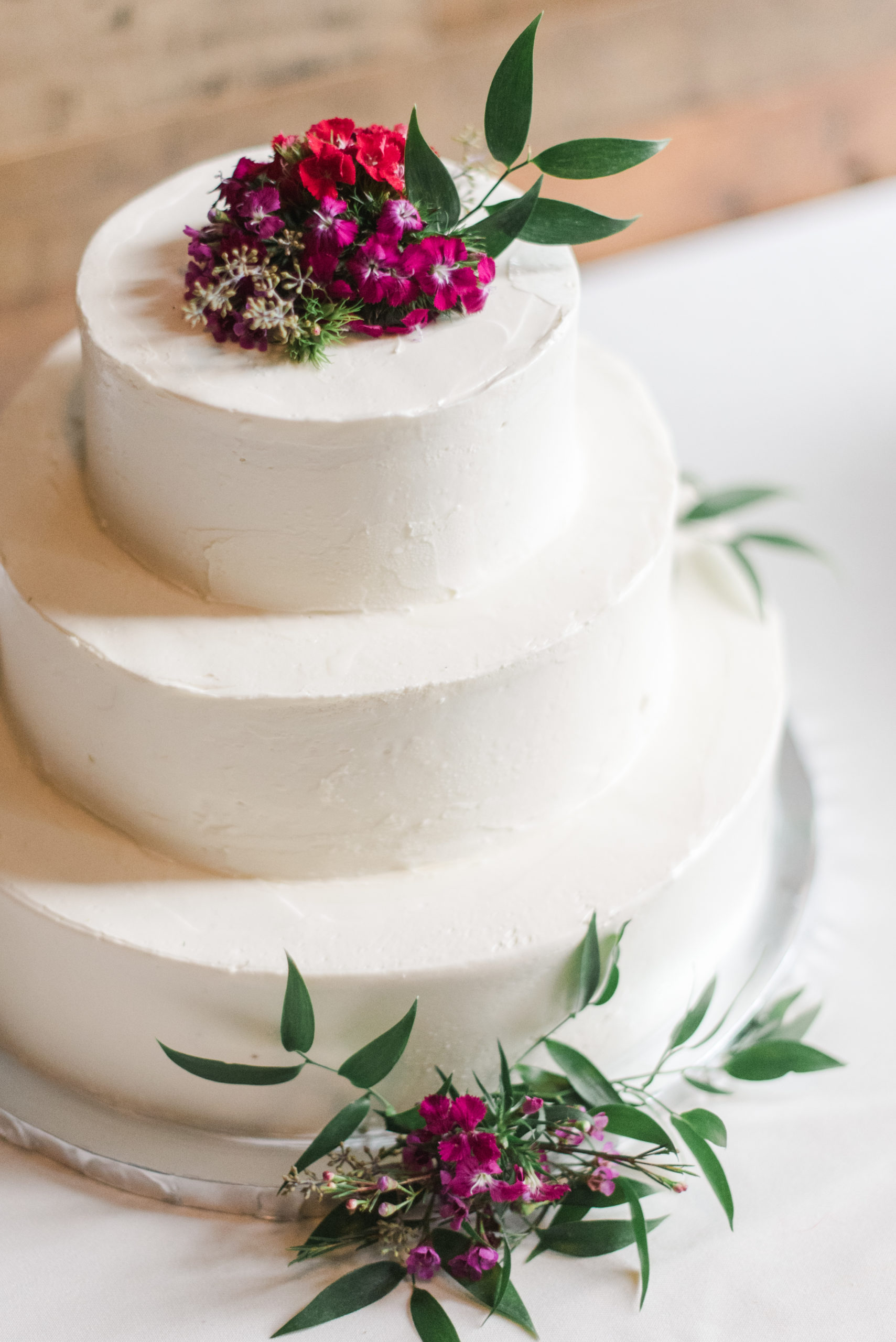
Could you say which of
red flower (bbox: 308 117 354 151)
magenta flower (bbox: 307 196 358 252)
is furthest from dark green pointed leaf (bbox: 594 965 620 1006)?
red flower (bbox: 308 117 354 151)

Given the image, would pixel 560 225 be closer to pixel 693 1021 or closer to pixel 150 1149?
pixel 693 1021

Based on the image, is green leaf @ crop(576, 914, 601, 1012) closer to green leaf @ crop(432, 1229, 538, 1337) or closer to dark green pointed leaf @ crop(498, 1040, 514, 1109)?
dark green pointed leaf @ crop(498, 1040, 514, 1109)

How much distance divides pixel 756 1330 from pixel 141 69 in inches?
109

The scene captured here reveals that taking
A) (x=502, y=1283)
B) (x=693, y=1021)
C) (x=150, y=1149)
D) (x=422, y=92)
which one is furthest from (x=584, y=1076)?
(x=422, y=92)

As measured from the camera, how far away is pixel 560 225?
1.60 metres

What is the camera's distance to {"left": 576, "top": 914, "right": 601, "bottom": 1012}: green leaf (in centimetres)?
160

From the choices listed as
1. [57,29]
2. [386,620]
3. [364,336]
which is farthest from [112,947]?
[57,29]

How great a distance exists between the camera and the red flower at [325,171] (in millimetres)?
1479

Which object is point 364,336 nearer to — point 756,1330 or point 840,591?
point 756,1330

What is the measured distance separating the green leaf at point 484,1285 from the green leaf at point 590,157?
1322 mm

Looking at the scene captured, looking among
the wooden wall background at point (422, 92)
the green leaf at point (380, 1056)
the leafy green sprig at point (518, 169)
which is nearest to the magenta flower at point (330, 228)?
the leafy green sprig at point (518, 169)

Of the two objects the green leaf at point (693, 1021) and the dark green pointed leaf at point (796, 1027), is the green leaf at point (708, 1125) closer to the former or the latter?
the green leaf at point (693, 1021)

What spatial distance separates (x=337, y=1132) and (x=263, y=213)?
111cm

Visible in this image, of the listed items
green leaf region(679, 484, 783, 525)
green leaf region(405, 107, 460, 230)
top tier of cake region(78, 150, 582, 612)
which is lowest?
green leaf region(679, 484, 783, 525)
